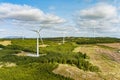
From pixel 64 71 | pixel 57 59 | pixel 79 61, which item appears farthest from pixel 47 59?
pixel 64 71

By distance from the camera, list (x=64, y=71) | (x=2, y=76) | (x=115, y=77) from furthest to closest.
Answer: (x=115, y=77) → (x=64, y=71) → (x=2, y=76)

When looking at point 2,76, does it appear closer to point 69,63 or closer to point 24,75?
point 24,75

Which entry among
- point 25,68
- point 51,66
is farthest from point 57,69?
point 25,68

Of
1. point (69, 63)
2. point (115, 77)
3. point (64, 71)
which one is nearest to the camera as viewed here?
point (64, 71)

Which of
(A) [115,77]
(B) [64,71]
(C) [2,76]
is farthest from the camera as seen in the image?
(A) [115,77]

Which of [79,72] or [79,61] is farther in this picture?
[79,61]

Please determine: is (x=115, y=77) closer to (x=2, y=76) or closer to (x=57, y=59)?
(x=57, y=59)

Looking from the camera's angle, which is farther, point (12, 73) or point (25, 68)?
point (25, 68)

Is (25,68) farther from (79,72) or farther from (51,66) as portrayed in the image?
(79,72)

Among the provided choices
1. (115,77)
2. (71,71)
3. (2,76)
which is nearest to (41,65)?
(71,71)
